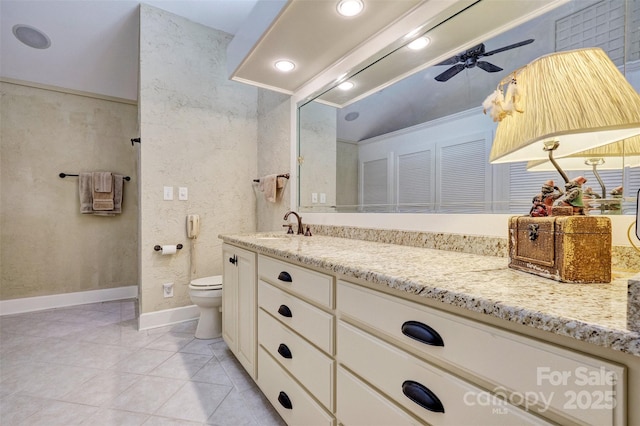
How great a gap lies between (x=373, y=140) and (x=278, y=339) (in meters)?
1.24

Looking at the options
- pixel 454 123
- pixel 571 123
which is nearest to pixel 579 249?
pixel 571 123

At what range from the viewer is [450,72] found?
135cm

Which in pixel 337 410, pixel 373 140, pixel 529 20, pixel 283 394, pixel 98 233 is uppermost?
pixel 529 20

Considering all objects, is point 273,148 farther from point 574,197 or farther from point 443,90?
point 574,197

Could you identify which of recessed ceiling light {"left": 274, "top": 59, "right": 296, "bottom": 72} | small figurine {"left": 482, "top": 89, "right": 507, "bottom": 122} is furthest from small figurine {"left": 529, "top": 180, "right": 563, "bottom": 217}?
recessed ceiling light {"left": 274, "top": 59, "right": 296, "bottom": 72}

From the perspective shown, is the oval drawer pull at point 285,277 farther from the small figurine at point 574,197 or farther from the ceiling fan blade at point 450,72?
the ceiling fan blade at point 450,72

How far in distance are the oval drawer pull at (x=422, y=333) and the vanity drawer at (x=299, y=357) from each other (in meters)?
0.41

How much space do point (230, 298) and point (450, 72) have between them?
185 cm

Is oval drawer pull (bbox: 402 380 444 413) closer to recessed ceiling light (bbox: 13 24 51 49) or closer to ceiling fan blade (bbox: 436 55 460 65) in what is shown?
ceiling fan blade (bbox: 436 55 460 65)

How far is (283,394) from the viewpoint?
132 centimetres

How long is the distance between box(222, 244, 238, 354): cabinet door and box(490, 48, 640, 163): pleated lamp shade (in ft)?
5.37

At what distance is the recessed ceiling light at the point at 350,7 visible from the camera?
4.62 feet

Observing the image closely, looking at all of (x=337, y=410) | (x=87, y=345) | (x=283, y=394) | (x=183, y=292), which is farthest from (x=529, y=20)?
(x=87, y=345)

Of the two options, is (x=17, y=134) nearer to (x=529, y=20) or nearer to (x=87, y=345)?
(x=87, y=345)
